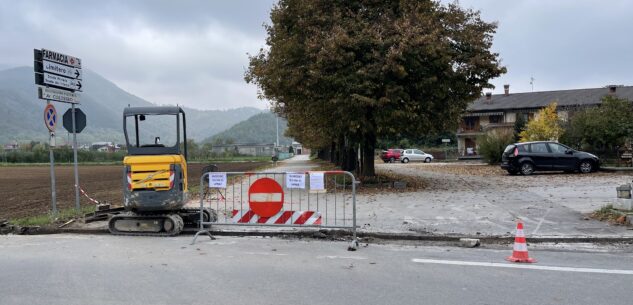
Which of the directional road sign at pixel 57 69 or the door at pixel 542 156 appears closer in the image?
the directional road sign at pixel 57 69

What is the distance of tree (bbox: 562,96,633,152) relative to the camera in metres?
29.0

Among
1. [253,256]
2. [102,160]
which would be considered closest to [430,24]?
[253,256]

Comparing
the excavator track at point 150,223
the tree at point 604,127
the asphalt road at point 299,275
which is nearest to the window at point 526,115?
the tree at point 604,127

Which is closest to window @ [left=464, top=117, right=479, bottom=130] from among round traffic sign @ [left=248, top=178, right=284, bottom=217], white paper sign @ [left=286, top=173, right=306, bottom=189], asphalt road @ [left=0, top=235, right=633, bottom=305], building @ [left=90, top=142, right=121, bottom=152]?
white paper sign @ [left=286, top=173, right=306, bottom=189]

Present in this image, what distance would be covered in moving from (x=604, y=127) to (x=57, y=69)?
28.4m

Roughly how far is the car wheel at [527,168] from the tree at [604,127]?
28.4 feet

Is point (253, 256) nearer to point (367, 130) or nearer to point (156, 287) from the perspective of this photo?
point (156, 287)

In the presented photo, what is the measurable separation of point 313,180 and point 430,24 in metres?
9.94

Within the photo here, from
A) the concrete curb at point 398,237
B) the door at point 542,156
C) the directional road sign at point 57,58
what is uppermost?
the directional road sign at point 57,58

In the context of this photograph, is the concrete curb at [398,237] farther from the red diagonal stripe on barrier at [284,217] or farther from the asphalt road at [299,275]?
the asphalt road at [299,275]

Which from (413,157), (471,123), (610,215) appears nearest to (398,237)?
(610,215)

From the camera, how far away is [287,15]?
60.6 ft

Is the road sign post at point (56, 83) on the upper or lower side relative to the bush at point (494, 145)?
upper

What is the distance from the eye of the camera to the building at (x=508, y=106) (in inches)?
2334
